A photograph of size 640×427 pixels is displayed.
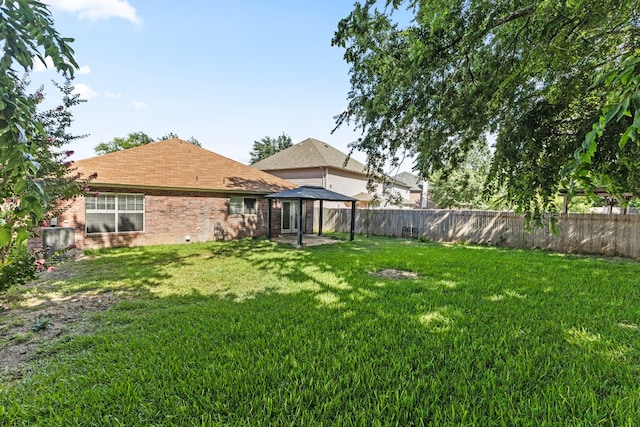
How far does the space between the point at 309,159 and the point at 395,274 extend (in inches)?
667

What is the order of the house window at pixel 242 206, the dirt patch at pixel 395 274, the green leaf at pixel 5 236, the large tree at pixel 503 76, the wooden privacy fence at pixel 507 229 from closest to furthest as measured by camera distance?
1. the green leaf at pixel 5 236
2. the large tree at pixel 503 76
3. the dirt patch at pixel 395 274
4. the wooden privacy fence at pixel 507 229
5. the house window at pixel 242 206

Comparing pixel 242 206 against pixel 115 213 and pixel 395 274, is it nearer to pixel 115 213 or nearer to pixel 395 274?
pixel 115 213

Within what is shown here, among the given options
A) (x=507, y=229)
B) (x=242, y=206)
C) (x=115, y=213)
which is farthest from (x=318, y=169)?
(x=115, y=213)

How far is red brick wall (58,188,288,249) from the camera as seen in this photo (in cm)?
1002

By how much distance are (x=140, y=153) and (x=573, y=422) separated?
49.8 ft

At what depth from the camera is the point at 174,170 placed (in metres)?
12.9

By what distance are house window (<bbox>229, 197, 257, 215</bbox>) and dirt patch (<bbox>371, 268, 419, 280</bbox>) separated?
8.50 m

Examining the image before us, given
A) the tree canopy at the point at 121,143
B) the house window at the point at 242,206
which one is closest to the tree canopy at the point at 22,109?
the house window at the point at 242,206

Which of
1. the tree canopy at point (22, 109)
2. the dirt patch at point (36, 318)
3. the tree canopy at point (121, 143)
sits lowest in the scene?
the dirt patch at point (36, 318)

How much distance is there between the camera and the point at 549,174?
3.96 m

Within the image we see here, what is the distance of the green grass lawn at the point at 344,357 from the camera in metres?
2.28

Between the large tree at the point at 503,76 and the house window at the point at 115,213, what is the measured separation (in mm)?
9045

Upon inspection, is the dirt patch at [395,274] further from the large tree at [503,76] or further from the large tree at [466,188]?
the large tree at [466,188]

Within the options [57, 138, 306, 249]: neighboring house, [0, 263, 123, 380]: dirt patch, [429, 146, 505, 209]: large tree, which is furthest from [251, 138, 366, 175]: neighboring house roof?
[0, 263, 123, 380]: dirt patch
